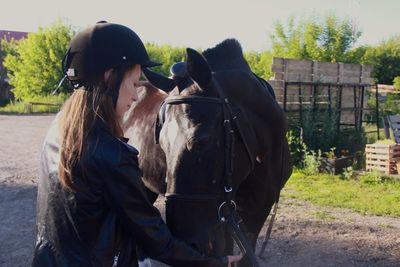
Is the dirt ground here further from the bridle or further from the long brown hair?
the long brown hair

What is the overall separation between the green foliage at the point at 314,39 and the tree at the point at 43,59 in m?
19.9

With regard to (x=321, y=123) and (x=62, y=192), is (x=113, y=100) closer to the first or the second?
(x=62, y=192)

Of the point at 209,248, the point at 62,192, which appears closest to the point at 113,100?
the point at 62,192

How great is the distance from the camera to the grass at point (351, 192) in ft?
21.5

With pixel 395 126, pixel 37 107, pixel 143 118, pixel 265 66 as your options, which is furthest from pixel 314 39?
pixel 37 107

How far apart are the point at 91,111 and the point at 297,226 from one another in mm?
4494

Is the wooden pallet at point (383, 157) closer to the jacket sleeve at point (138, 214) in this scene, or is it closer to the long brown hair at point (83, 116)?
the jacket sleeve at point (138, 214)

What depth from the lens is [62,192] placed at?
5.37 feet

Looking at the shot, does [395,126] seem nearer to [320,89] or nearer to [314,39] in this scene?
[320,89]

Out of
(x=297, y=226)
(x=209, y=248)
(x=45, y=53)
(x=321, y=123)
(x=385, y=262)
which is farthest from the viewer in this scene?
(x=45, y=53)

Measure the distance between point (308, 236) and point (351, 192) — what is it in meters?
2.52

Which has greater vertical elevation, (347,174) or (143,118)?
(143,118)

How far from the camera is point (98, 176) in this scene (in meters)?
1.58

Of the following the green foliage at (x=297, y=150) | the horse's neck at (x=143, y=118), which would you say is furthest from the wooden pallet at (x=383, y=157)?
the horse's neck at (x=143, y=118)
